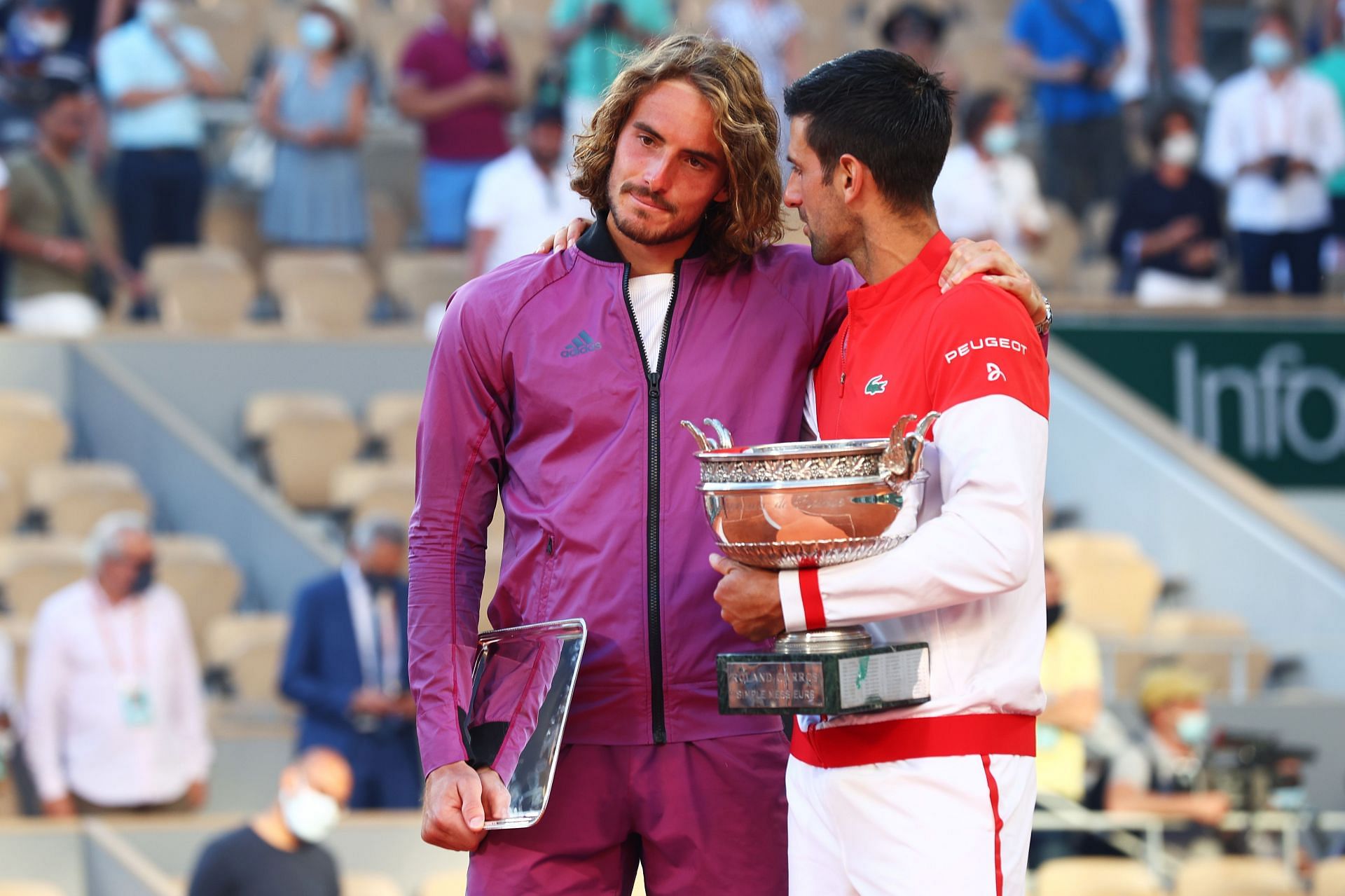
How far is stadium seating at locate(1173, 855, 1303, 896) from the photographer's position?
6.01 meters

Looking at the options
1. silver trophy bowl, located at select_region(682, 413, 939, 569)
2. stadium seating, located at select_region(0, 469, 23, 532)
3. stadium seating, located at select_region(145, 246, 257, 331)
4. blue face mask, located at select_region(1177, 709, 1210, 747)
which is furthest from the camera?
stadium seating, located at select_region(145, 246, 257, 331)

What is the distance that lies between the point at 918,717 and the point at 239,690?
16.8 feet

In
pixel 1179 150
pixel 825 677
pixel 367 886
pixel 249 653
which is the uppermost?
pixel 1179 150

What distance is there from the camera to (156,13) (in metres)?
9.22

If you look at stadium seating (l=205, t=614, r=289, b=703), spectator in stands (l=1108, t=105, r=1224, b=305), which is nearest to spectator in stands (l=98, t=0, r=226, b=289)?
stadium seating (l=205, t=614, r=289, b=703)

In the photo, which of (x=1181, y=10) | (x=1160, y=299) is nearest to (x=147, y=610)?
(x=1160, y=299)

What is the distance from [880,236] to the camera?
2766 millimetres

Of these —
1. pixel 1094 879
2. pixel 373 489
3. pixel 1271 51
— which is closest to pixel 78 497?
pixel 373 489

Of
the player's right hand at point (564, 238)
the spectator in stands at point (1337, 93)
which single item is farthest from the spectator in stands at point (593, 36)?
the player's right hand at point (564, 238)

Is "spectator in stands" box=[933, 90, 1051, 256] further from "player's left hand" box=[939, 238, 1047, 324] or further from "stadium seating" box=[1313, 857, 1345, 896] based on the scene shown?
"player's left hand" box=[939, 238, 1047, 324]

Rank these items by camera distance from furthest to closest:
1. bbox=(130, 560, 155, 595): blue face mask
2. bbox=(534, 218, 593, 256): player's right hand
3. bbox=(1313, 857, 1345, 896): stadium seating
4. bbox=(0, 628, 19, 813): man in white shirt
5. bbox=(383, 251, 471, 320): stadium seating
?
bbox=(383, 251, 471, 320): stadium seating < bbox=(130, 560, 155, 595): blue face mask < bbox=(0, 628, 19, 813): man in white shirt < bbox=(1313, 857, 1345, 896): stadium seating < bbox=(534, 218, 593, 256): player's right hand

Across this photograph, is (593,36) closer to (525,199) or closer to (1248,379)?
(525,199)

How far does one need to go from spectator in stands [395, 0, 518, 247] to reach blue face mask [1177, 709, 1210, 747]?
4300 millimetres

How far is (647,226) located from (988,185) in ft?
22.1
